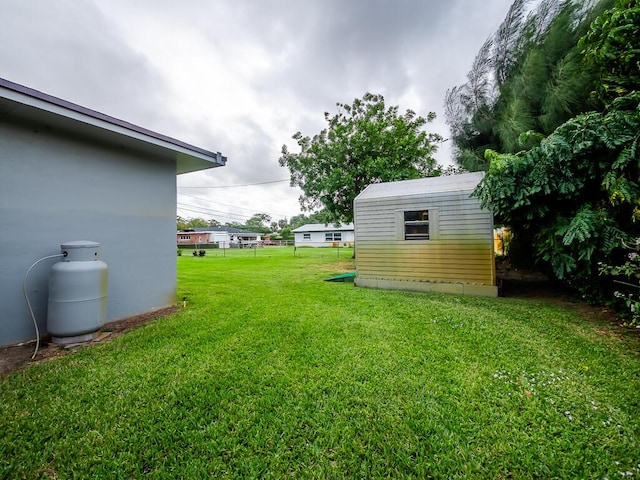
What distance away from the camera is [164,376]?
92.1 inches

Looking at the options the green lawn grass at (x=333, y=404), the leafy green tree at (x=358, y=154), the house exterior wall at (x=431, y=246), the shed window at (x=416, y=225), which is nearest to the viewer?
the green lawn grass at (x=333, y=404)

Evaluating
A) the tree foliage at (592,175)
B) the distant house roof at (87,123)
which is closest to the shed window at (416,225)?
the tree foliage at (592,175)

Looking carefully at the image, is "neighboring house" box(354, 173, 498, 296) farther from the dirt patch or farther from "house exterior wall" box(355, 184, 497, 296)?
the dirt patch

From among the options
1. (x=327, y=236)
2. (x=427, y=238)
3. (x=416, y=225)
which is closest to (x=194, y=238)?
(x=327, y=236)

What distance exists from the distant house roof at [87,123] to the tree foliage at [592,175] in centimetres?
543

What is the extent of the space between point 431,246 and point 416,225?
1.97 feet

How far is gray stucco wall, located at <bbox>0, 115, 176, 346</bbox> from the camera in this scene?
3.00 m

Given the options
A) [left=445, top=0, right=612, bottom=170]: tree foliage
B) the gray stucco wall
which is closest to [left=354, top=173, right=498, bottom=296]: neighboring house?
[left=445, top=0, right=612, bottom=170]: tree foliage

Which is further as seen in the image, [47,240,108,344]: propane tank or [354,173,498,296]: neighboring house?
[354,173,498,296]: neighboring house

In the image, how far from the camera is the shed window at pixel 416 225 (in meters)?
5.86

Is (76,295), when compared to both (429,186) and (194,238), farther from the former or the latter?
(194,238)

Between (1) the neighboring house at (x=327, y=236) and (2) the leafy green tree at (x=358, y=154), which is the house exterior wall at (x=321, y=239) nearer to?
(1) the neighboring house at (x=327, y=236)

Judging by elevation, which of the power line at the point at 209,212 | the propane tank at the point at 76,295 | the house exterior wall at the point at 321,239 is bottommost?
the propane tank at the point at 76,295

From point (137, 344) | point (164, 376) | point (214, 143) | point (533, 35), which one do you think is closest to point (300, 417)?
point (164, 376)
